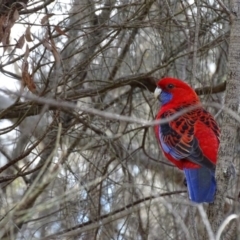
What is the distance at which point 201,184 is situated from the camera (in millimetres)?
4125

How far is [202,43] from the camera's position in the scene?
5.02m

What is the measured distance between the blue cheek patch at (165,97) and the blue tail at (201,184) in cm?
75

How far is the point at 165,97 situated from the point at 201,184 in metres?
1.16

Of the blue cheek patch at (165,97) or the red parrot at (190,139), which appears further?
the blue cheek patch at (165,97)

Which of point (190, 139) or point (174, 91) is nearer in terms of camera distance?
point (190, 139)

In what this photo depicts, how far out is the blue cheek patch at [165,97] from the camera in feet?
16.6

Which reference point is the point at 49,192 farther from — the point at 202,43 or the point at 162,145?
the point at 202,43

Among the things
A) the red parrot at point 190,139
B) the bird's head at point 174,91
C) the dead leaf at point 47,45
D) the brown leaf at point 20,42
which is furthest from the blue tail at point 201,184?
the brown leaf at point 20,42

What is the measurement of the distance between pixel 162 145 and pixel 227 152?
143cm

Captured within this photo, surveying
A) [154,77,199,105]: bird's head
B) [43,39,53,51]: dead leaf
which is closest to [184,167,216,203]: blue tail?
[154,77,199,105]: bird's head

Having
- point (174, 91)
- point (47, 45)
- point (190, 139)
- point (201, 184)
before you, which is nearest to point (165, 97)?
point (174, 91)

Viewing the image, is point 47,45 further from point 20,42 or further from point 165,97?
point 165,97

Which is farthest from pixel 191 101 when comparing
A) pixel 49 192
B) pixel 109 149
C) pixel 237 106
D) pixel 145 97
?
pixel 237 106

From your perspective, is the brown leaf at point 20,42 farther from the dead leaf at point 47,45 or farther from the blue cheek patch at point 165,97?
the blue cheek patch at point 165,97
